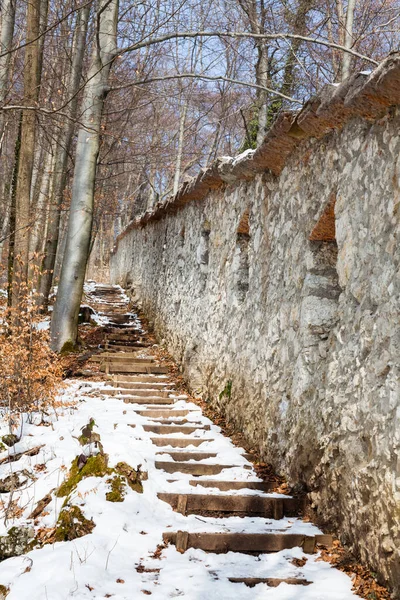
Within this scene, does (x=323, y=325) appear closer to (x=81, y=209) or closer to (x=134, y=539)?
(x=134, y=539)

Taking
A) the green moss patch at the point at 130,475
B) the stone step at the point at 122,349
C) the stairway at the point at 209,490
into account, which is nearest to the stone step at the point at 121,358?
the stone step at the point at 122,349

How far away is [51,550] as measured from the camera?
136 inches

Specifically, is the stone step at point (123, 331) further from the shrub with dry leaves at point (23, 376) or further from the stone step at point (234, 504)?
the stone step at point (234, 504)

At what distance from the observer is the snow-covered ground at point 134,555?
10.00ft

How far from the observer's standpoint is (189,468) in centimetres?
496

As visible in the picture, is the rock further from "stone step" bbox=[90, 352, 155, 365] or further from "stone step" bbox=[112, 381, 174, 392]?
"stone step" bbox=[90, 352, 155, 365]

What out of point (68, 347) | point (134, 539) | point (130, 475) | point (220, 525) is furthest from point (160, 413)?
point (68, 347)

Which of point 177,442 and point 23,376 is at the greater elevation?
point 23,376

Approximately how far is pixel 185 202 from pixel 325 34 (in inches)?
247

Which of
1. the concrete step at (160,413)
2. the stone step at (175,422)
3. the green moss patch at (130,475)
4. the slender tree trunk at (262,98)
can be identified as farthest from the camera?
the slender tree trunk at (262,98)

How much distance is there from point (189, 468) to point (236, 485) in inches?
21.1

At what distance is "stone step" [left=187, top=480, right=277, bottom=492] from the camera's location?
459cm

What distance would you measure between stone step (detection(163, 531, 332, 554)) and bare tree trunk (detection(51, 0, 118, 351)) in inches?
248

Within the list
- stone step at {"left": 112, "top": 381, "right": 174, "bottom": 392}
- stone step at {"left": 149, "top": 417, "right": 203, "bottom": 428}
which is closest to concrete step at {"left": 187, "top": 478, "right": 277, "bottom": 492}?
stone step at {"left": 149, "top": 417, "right": 203, "bottom": 428}
